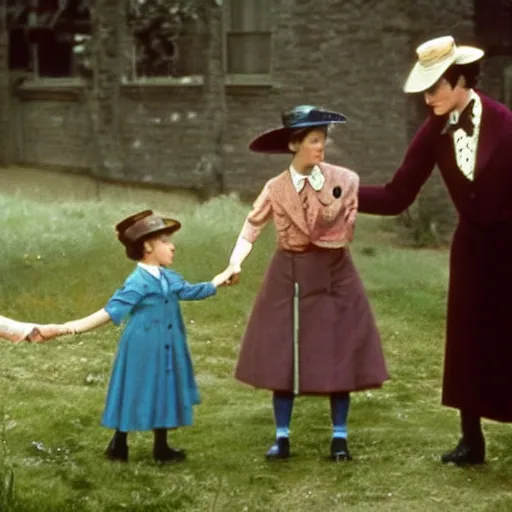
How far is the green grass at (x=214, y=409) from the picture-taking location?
5.44 metres

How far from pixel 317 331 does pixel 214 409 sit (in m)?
1.79

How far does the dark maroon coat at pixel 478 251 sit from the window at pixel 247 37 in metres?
9.12

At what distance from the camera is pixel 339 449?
19.1 ft

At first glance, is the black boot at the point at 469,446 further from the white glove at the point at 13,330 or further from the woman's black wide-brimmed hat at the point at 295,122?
the white glove at the point at 13,330

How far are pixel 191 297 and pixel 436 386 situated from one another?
3100 millimetres

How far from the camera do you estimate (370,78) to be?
13.7 metres

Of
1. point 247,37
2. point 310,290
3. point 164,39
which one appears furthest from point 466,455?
point 164,39

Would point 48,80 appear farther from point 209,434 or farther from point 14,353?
point 209,434

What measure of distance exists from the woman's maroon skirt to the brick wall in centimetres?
741

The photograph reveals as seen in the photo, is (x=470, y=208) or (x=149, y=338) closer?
(x=149, y=338)

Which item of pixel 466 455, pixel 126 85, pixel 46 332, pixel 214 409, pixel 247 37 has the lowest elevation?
pixel 214 409

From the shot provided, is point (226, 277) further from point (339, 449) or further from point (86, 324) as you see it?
point (339, 449)

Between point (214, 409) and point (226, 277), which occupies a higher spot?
point (226, 277)

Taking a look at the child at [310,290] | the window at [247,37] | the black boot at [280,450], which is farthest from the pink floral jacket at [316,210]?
the window at [247,37]
